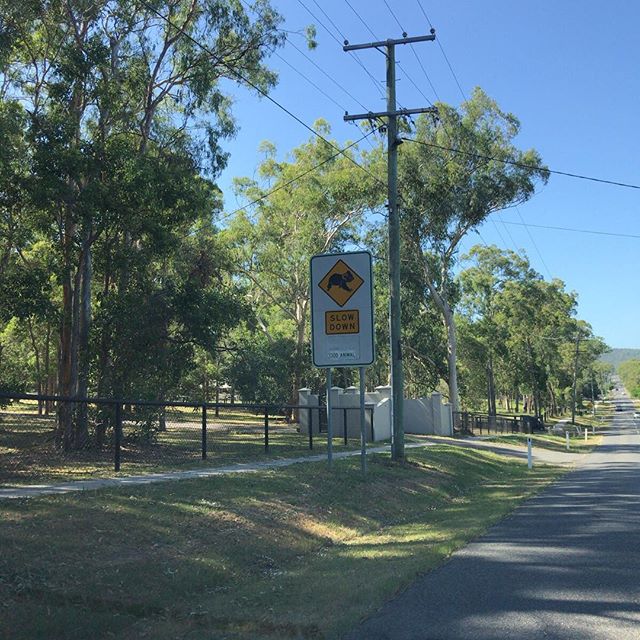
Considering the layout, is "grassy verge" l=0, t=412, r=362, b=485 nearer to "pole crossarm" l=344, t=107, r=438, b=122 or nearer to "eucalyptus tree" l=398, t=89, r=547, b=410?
"pole crossarm" l=344, t=107, r=438, b=122

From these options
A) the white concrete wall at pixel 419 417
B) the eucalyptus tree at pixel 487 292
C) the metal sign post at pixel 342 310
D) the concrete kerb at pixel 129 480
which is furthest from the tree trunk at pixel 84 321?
the eucalyptus tree at pixel 487 292

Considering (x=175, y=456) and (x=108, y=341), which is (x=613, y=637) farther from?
(x=108, y=341)

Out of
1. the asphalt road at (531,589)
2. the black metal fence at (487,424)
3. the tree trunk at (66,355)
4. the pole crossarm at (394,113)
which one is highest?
the pole crossarm at (394,113)

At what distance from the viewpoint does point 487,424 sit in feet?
152

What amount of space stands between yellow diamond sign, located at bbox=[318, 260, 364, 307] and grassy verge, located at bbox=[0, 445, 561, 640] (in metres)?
3.51

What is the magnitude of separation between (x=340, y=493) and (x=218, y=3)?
15.1 meters

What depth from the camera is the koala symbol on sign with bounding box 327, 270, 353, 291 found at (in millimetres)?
13047

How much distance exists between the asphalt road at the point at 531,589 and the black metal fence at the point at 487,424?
99.6 ft

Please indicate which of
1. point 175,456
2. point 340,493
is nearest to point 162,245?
point 175,456

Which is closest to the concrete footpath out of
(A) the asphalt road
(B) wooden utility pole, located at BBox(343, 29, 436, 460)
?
(B) wooden utility pole, located at BBox(343, 29, 436, 460)

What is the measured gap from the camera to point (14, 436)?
18922 millimetres

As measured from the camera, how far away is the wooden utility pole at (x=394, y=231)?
1747 centimetres

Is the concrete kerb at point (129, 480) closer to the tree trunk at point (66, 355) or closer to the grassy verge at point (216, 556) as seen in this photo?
the grassy verge at point (216, 556)

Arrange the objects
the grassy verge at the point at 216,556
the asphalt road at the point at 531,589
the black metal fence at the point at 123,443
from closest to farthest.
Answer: the asphalt road at the point at 531,589, the grassy verge at the point at 216,556, the black metal fence at the point at 123,443
